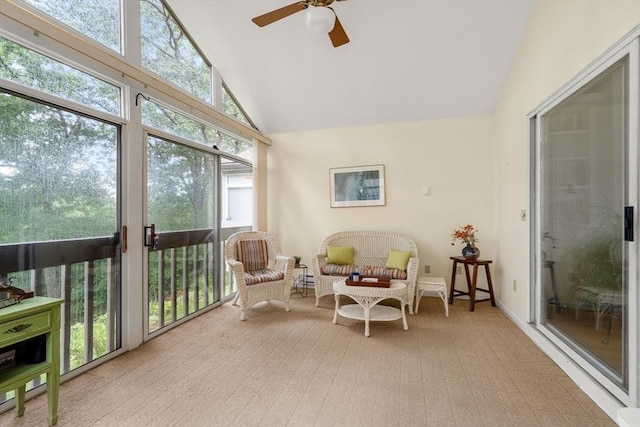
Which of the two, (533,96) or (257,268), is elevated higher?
(533,96)

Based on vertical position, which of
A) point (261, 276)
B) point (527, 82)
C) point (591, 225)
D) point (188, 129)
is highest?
point (527, 82)

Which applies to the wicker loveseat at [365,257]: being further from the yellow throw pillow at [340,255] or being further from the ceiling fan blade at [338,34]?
the ceiling fan blade at [338,34]

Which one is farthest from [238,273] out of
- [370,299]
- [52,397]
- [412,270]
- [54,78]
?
[54,78]

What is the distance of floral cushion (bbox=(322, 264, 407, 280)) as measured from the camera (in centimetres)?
374

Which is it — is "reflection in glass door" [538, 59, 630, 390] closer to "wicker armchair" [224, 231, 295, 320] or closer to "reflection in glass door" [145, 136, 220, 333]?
"wicker armchair" [224, 231, 295, 320]

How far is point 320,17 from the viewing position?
210 centimetres

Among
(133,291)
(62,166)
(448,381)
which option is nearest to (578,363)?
(448,381)

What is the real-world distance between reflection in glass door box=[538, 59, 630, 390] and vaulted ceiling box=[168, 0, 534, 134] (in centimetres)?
130

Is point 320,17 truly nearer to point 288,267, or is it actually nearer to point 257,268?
point 288,267

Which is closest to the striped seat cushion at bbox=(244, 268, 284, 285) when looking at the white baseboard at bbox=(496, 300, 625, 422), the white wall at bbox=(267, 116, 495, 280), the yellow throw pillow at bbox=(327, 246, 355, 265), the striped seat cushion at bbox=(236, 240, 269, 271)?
the striped seat cushion at bbox=(236, 240, 269, 271)

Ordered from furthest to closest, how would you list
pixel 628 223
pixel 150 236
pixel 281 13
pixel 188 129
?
pixel 188 129 → pixel 150 236 → pixel 281 13 → pixel 628 223

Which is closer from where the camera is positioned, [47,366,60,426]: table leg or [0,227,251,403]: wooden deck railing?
[47,366,60,426]: table leg

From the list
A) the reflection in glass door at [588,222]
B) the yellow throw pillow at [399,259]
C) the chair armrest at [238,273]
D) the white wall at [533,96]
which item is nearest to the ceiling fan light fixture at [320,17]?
the white wall at [533,96]

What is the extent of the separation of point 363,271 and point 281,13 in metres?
2.95
